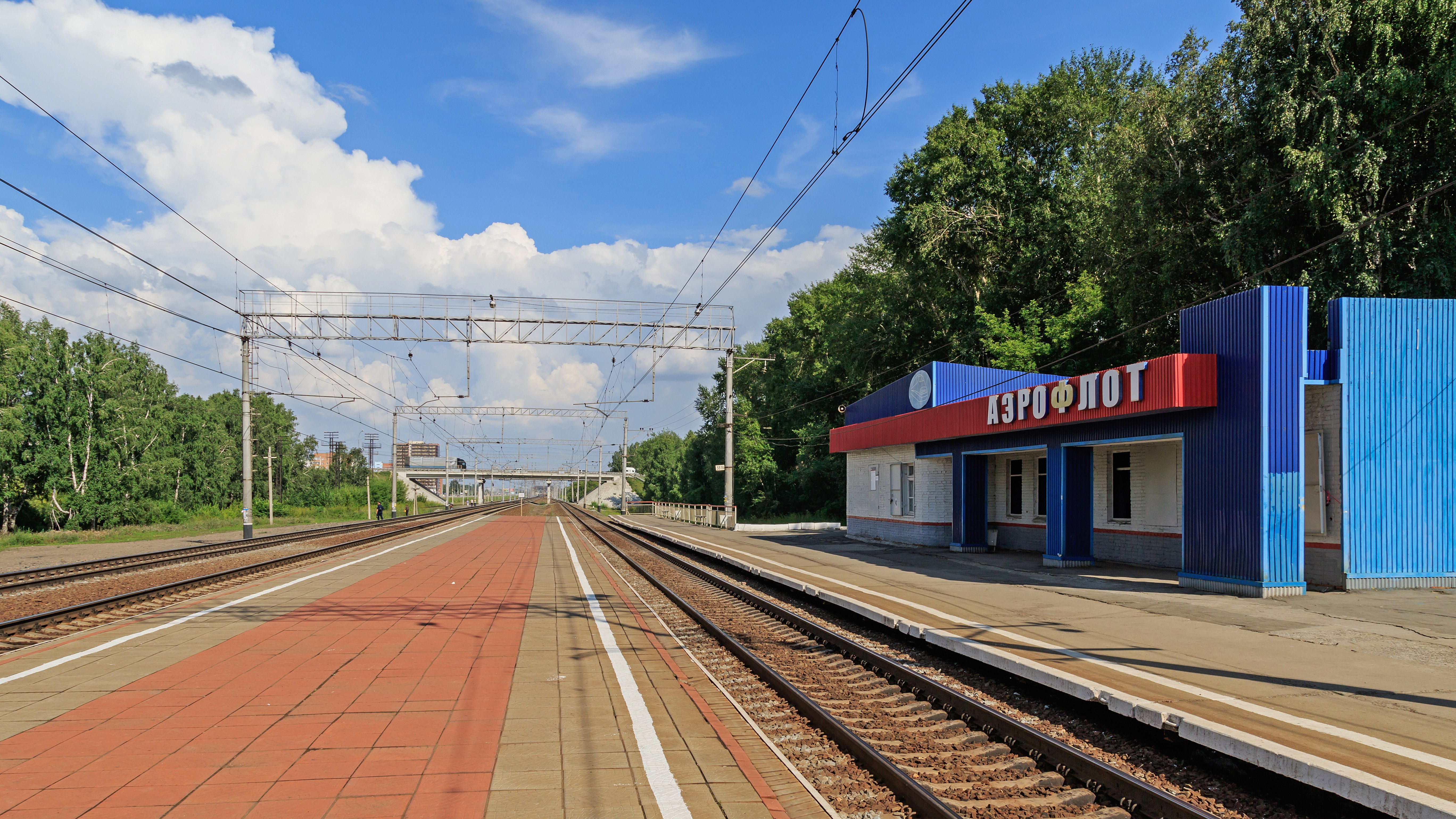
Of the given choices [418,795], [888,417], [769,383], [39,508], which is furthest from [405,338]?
[769,383]

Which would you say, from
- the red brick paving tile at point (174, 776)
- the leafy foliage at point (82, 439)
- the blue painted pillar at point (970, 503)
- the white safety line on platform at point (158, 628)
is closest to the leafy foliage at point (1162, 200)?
the blue painted pillar at point (970, 503)

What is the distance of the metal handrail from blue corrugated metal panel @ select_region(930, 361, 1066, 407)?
54.8ft

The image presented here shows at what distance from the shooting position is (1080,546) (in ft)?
63.0

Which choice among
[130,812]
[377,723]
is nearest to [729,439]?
[377,723]

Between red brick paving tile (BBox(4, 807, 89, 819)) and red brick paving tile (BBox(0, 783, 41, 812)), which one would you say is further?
red brick paving tile (BBox(0, 783, 41, 812))

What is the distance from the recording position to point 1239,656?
29.2 ft

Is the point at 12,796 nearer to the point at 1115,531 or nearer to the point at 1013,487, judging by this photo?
the point at 1115,531

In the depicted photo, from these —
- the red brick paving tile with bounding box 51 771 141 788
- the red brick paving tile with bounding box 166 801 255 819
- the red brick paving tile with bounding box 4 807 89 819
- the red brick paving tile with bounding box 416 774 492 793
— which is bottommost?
the red brick paving tile with bounding box 416 774 492 793

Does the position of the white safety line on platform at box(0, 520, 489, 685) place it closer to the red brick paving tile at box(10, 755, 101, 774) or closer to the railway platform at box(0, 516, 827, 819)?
the railway platform at box(0, 516, 827, 819)

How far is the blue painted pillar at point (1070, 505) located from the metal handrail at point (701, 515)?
22.0m

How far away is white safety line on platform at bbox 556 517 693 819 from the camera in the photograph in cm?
470

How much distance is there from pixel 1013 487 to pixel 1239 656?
54.3 feet

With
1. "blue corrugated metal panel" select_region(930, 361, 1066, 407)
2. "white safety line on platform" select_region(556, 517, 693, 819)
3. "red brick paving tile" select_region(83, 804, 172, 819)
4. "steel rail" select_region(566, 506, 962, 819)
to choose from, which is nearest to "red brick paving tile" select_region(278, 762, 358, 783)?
"red brick paving tile" select_region(83, 804, 172, 819)

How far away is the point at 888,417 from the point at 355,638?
21443 mm
